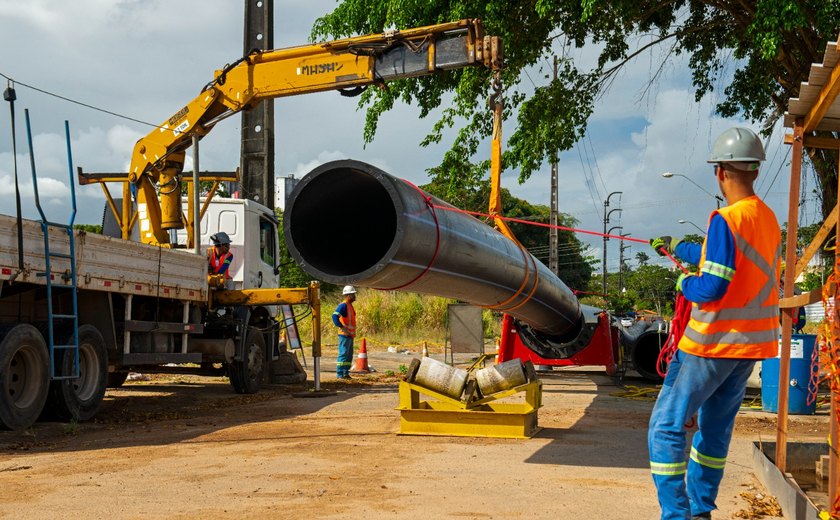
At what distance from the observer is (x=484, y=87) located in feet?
52.8

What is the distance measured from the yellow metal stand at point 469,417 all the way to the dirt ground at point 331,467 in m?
0.17

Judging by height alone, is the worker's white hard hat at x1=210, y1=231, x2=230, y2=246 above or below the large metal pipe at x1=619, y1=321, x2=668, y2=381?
above

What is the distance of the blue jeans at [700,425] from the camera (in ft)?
15.4

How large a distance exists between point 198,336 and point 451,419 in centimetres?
572

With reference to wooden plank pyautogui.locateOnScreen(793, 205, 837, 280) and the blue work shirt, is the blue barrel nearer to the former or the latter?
wooden plank pyautogui.locateOnScreen(793, 205, 837, 280)

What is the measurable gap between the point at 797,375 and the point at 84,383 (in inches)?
335

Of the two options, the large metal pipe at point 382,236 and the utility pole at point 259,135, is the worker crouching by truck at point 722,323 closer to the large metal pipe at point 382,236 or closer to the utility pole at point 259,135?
the large metal pipe at point 382,236

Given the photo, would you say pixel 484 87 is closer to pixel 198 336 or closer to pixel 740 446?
pixel 198 336

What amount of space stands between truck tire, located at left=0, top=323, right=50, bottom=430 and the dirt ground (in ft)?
0.71

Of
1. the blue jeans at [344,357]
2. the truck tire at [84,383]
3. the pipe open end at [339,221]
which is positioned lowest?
the blue jeans at [344,357]

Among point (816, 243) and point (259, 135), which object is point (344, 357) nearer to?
point (259, 135)

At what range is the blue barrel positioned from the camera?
11.4 metres

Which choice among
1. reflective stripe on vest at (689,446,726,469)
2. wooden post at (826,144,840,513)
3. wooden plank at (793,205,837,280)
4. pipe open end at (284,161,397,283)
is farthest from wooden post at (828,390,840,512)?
pipe open end at (284,161,397,283)

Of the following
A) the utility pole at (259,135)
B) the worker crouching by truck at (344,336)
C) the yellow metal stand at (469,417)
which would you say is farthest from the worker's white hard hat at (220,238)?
the utility pole at (259,135)
